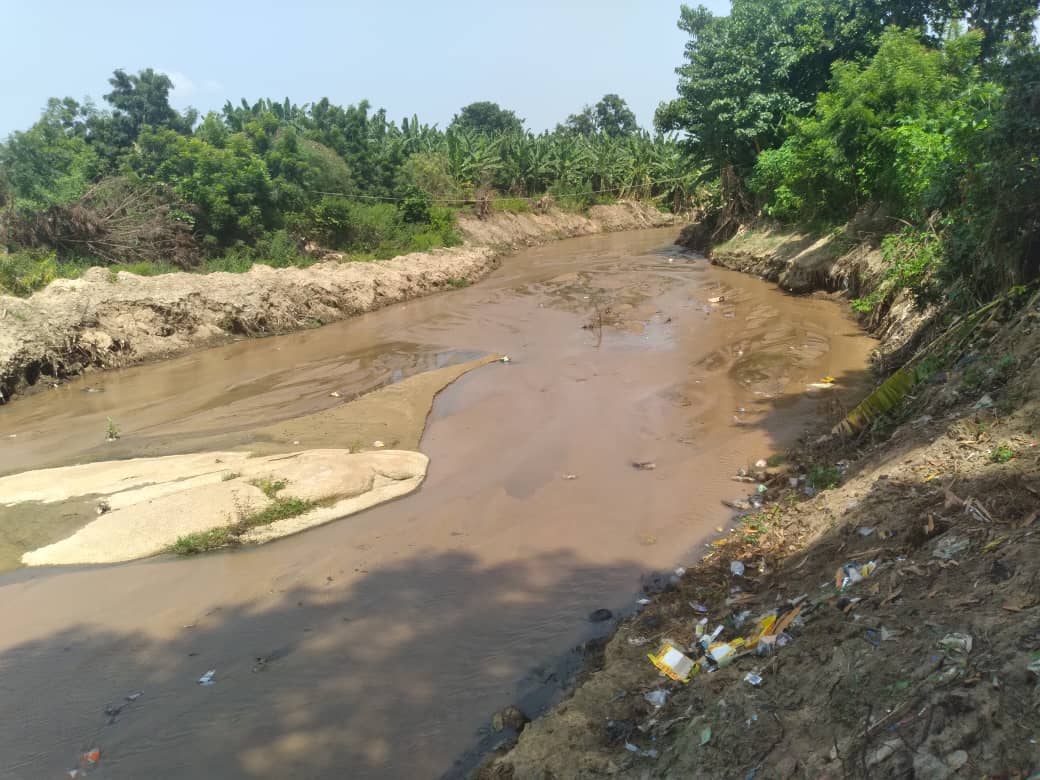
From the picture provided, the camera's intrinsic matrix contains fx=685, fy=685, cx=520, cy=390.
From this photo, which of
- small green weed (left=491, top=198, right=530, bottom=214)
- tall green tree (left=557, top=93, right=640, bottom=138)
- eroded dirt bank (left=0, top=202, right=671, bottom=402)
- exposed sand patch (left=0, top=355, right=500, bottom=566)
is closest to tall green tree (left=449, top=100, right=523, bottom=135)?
tall green tree (left=557, top=93, right=640, bottom=138)

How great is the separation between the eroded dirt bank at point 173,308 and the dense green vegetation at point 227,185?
4.14ft

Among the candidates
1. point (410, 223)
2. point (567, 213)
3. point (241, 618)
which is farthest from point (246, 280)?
point (567, 213)

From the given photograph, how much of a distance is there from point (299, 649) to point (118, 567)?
2.30 m

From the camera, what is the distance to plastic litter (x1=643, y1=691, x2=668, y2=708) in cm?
344

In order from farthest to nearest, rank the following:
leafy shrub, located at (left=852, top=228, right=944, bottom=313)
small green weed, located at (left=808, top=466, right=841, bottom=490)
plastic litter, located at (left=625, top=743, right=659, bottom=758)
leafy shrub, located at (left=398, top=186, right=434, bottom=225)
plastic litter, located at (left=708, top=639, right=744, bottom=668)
A: leafy shrub, located at (left=398, top=186, right=434, bottom=225), leafy shrub, located at (left=852, top=228, right=944, bottom=313), small green weed, located at (left=808, top=466, right=841, bottom=490), plastic litter, located at (left=708, top=639, right=744, bottom=668), plastic litter, located at (left=625, top=743, right=659, bottom=758)

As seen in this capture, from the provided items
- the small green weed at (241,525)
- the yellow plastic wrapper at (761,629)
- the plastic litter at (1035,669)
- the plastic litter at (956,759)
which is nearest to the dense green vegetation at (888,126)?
the yellow plastic wrapper at (761,629)

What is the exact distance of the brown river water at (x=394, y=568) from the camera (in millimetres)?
4086

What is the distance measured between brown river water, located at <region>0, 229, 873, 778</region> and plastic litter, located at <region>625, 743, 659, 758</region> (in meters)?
1.07

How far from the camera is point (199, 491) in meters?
6.77

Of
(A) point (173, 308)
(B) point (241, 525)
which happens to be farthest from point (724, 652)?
(A) point (173, 308)

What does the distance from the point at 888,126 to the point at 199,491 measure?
516 inches

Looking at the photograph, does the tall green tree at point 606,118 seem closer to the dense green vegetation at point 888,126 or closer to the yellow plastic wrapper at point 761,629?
the dense green vegetation at point 888,126

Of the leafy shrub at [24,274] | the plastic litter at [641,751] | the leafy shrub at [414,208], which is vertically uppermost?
the leafy shrub at [414,208]

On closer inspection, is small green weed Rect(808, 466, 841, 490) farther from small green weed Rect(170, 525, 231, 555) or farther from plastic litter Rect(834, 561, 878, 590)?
small green weed Rect(170, 525, 231, 555)
